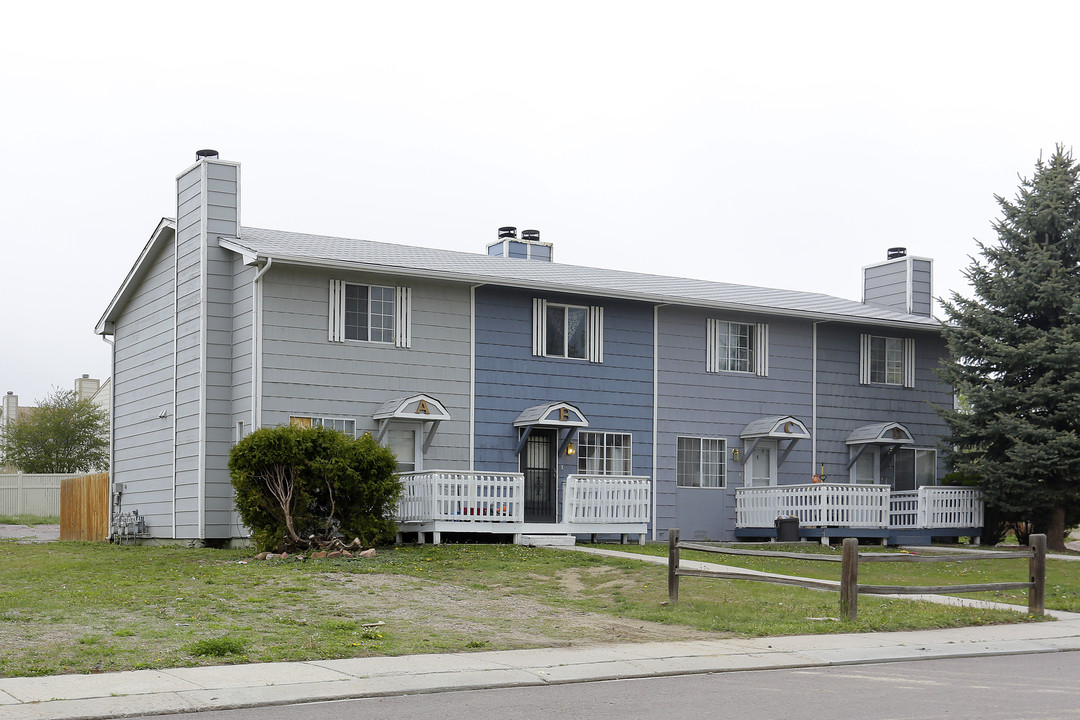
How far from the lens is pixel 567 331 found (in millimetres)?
25297

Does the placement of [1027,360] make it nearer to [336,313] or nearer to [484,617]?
[336,313]

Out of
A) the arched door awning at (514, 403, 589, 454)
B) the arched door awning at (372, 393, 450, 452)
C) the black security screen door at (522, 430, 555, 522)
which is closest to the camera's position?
the arched door awning at (372, 393, 450, 452)

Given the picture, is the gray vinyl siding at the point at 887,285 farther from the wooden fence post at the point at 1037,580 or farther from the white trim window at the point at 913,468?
the wooden fence post at the point at 1037,580

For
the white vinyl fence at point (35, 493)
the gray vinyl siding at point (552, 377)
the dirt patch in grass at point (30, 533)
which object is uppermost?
the gray vinyl siding at point (552, 377)

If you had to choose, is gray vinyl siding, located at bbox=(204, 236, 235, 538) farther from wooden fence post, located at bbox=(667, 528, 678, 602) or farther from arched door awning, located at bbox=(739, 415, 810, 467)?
arched door awning, located at bbox=(739, 415, 810, 467)

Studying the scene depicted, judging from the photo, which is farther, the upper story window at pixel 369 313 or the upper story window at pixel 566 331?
the upper story window at pixel 566 331

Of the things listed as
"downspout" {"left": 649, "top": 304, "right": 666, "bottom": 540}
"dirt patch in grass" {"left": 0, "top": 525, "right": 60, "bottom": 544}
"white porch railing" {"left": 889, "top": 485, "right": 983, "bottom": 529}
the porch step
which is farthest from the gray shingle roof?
"dirt patch in grass" {"left": 0, "top": 525, "right": 60, "bottom": 544}

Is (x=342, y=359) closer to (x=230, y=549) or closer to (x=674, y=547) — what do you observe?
(x=230, y=549)

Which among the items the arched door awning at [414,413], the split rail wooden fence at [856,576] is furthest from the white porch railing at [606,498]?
the split rail wooden fence at [856,576]

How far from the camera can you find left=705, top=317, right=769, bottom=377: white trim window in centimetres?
2712

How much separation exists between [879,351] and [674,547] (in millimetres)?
16792

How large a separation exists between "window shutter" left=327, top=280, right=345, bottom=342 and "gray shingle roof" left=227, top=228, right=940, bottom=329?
608 millimetres

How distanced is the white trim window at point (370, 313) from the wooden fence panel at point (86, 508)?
960cm

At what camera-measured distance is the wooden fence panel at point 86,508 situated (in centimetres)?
2881
